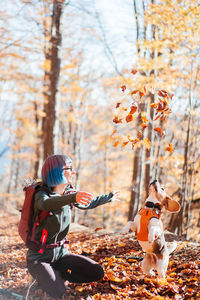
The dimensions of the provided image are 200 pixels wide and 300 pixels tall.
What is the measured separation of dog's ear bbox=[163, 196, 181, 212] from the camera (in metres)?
2.95

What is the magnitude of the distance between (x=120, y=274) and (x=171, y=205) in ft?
3.68

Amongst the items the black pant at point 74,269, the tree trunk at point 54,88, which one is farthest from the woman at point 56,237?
the tree trunk at point 54,88

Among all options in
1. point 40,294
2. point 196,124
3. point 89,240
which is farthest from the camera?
point 196,124

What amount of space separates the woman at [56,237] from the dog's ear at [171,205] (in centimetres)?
56

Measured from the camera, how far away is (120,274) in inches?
130

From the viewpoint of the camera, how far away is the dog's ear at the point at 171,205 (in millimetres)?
2947

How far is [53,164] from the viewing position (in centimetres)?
276

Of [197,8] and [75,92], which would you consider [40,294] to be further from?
[75,92]

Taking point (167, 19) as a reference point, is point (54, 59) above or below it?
below

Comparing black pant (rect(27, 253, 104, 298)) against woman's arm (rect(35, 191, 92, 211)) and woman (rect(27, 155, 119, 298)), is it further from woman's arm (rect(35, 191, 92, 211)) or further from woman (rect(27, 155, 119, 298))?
woman's arm (rect(35, 191, 92, 211))

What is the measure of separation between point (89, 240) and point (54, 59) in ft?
16.0

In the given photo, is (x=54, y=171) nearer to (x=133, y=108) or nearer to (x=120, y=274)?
(x=133, y=108)

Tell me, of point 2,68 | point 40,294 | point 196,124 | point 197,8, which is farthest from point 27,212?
point 2,68

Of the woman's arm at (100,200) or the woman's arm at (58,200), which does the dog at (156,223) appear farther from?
the woman's arm at (58,200)
